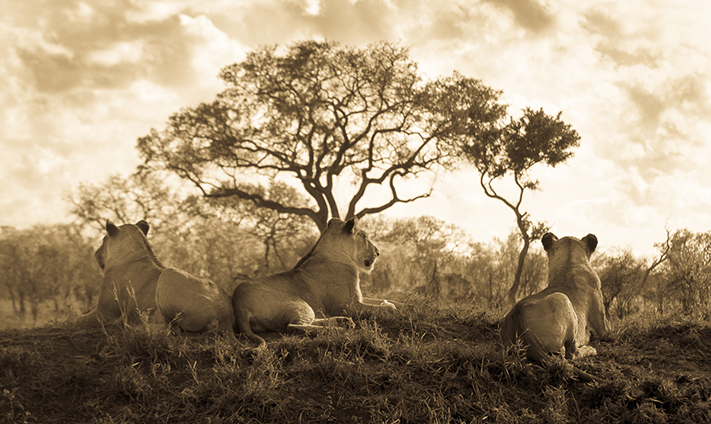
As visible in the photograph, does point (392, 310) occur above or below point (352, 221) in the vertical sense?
below

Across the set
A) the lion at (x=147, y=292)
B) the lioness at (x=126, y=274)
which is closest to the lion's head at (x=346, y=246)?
the lion at (x=147, y=292)

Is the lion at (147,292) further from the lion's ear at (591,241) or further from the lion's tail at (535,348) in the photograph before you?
the lion's ear at (591,241)

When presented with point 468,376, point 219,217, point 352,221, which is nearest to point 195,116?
point 219,217

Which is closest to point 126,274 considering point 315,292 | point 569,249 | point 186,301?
point 186,301

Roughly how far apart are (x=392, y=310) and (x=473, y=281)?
15663mm

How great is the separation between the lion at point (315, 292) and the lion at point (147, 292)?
12.2 inches

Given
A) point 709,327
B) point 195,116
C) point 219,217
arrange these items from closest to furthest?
1. point 709,327
2. point 195,116
3. point 219,217

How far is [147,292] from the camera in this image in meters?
7.60

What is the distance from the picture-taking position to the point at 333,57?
24812mm

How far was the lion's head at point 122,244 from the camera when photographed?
8.41 metres

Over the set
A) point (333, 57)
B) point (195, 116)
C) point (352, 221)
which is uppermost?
point (333, 57)

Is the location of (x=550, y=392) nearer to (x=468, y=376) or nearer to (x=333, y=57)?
(x=468, y=376)

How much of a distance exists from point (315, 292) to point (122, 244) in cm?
296

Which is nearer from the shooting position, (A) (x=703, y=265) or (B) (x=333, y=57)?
(A) (x=703, y=265)
